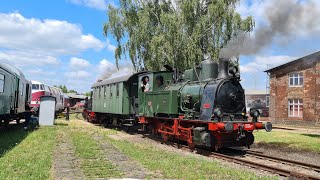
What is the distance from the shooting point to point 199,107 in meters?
13.7

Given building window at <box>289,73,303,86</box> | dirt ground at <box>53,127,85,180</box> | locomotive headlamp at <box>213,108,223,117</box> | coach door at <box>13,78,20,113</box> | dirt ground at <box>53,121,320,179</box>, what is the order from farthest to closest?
building window at <box>289,73,303,86</box>, coach door at <box>13,78,20,113</box>, locomotive headlamp at <box>213,108,223,117</box>, dirt ground at <box>53,121,320,179</box>, dirt ground at <box>53,127,85,180</box>

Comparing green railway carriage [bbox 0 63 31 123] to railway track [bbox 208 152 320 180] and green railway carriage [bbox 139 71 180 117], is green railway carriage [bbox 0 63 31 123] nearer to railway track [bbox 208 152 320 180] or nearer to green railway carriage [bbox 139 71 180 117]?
green railway carriage [bbox 139 71 180 117]

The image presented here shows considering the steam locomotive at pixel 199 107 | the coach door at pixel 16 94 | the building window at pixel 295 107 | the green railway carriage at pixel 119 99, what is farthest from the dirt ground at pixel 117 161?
the building window at pixel 295 107

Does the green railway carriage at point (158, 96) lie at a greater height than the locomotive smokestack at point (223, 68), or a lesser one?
lesser

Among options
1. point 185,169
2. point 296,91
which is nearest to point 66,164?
point 185,169

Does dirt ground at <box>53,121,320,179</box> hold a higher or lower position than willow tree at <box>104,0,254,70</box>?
lower

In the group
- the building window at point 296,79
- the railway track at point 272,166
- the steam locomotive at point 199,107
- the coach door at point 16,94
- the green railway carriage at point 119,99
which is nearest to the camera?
the railway track at point 272,166

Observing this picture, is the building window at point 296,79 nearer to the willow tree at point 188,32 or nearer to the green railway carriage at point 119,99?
the willow tree at point 188,32

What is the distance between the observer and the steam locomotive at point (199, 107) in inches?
489

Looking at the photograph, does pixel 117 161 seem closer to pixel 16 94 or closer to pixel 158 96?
pixel 158 96

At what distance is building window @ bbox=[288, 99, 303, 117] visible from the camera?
32.5 metres

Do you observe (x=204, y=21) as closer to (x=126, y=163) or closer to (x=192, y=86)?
(x=192, y=86)

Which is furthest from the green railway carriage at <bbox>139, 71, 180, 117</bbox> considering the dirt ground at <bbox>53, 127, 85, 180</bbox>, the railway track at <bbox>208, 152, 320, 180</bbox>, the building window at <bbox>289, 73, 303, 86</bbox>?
the building window at <bbox>289, 73, 303, 86</bbox>

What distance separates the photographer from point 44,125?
22.8 meters
